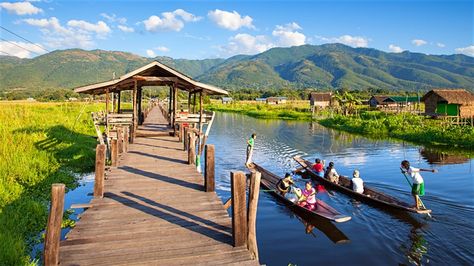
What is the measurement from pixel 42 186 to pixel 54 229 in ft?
31.3

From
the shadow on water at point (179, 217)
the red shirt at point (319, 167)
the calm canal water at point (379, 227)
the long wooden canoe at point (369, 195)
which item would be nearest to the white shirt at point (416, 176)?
the long wooden canoe at point (369, 195)

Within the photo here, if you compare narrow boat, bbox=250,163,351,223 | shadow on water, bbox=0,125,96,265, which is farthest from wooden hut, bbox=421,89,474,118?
shadow on water, bbox=0,125,96,265

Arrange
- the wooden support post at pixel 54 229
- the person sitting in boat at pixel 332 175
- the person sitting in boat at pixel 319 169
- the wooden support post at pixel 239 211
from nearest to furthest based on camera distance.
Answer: the wooden support post at pixel 54 229 → the wooden support post at pixel 239 211 → the person sitting in boat at pixel 332 175 → the person sitting in boat at pixel 319 169

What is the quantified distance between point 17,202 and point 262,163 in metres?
14.9

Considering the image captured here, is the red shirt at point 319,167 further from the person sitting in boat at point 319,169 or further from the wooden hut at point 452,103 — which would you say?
the wooden hut at point 452,103

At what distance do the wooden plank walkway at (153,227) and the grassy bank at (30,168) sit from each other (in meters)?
2.38

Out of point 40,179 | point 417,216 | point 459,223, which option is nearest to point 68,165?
point 40,179

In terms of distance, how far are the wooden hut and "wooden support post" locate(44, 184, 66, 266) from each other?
4594cm

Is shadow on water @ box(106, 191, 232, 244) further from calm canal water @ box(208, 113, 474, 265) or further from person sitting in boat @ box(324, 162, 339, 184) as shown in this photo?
person sitting in boat @ box(324, 162, 339, 184)

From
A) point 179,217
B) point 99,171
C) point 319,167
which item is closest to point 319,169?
point 319,167

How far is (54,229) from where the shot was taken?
5.11 m

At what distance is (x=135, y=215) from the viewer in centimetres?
695

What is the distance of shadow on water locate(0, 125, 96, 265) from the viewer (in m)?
8.79

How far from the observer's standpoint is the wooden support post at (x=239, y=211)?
18.5 ft
